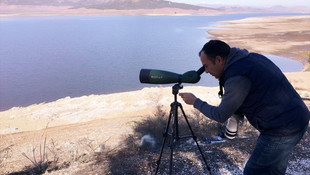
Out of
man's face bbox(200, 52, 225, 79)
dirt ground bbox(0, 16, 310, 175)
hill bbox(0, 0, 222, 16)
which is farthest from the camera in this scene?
hill bbox(0, 0, 222, 16)

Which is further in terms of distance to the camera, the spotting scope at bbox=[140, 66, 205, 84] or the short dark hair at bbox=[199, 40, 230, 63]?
the spotting scope at bbox=[140, 66, 205, 84]

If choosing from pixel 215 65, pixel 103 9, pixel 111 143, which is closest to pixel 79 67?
pixel 111 143

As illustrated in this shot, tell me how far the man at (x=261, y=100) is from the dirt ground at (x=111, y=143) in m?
1.08

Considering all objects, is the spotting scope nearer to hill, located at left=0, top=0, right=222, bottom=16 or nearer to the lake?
the lake

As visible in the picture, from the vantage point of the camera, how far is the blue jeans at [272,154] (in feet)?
4.75

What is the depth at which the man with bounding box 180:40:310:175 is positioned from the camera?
1.33m

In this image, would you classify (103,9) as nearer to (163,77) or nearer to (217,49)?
(163,77)

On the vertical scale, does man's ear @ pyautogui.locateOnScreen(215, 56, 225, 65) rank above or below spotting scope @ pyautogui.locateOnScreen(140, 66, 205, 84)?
above

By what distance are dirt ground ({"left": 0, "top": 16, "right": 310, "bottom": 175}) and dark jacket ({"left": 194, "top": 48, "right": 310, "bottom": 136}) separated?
1.22m

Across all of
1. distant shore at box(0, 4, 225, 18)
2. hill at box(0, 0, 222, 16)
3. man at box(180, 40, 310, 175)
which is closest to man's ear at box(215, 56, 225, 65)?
man at box(180, 40, 310, 175)

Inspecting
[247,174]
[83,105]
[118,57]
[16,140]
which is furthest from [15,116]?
[118,57]

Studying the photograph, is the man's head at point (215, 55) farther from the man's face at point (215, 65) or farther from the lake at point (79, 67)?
the lake at point (79, 67)

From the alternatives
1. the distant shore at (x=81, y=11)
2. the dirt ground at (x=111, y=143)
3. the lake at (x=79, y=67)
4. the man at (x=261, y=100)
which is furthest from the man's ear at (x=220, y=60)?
the distant shore at (x=81, y=11)

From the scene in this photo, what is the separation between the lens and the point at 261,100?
1.34 m
